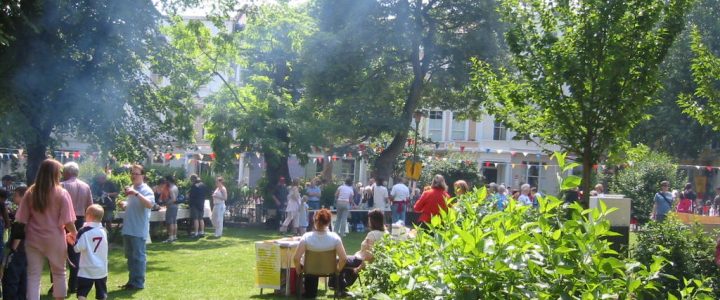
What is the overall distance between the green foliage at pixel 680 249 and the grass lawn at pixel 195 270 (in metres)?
4.15

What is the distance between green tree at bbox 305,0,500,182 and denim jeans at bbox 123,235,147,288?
15.8 m

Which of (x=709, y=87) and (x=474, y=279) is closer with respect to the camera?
(x=474, y=279)

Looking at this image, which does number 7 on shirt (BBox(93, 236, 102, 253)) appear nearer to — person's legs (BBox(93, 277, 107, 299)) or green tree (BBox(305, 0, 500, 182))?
person's legs (BBox(93, 277, 107, 299))

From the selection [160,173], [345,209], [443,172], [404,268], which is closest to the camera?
[404,268]

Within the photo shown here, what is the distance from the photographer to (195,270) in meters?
13.6

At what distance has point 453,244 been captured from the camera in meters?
3.49

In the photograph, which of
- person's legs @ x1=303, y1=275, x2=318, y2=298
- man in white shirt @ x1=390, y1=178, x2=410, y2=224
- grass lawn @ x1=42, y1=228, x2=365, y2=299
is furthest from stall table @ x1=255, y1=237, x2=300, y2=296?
man in white shirt @ x1=390, y1=178, x2=410, y2=224

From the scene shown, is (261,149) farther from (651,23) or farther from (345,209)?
(651,23)

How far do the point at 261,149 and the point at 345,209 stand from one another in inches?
196

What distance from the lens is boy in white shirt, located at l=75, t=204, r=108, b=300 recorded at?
27.6ft

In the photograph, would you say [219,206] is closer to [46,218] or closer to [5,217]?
[5,217]

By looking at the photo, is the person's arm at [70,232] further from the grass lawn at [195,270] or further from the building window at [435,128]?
the building window at [435,128]

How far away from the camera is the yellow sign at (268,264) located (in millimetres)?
10641

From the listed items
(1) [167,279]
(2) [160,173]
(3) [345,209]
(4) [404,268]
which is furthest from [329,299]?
(2) [160,173]
